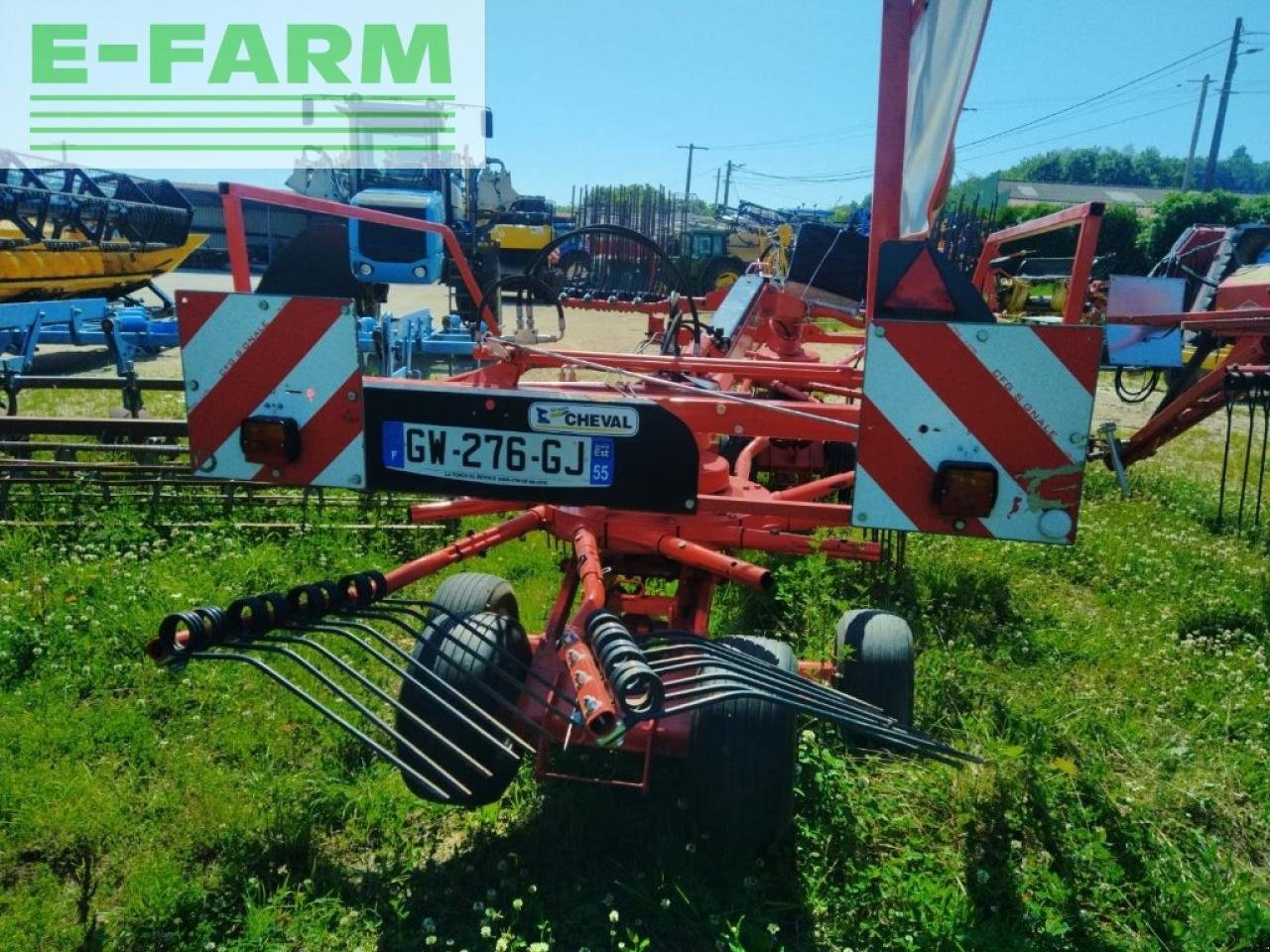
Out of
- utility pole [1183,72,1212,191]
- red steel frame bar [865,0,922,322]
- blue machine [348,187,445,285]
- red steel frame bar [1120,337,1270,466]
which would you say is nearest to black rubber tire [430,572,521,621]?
red steel frame bar [865,0,922,322]

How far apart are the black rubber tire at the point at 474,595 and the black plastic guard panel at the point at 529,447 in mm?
677

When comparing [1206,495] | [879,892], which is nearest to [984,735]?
[879,892]

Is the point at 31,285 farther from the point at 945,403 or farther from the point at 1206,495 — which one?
the point at 1206,495

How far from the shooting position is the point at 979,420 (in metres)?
1.99

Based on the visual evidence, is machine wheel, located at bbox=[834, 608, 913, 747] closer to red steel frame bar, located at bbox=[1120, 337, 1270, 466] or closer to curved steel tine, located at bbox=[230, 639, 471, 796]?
curved steel tine, located at bbox=[230, 639, 471, 796]

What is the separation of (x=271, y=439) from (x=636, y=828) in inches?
57.5

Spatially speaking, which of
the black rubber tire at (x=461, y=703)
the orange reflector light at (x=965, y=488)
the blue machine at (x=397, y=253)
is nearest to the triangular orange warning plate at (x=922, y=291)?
the orange reflector light at (x=965, y=488)

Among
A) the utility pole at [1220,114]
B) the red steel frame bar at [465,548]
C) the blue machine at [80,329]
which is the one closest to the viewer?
the red steel frame bar at [465,548]

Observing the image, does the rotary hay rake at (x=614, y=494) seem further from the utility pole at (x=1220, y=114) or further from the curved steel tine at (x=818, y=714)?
the utility pole at (x=1220, y=114)

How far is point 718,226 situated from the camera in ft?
84.1

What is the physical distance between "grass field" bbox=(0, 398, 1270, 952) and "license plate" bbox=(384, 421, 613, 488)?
1.01 metres

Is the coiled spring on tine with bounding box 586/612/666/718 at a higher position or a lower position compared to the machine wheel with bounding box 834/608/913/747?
higher

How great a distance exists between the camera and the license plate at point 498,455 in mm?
2232

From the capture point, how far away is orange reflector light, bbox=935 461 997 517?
200 cm
